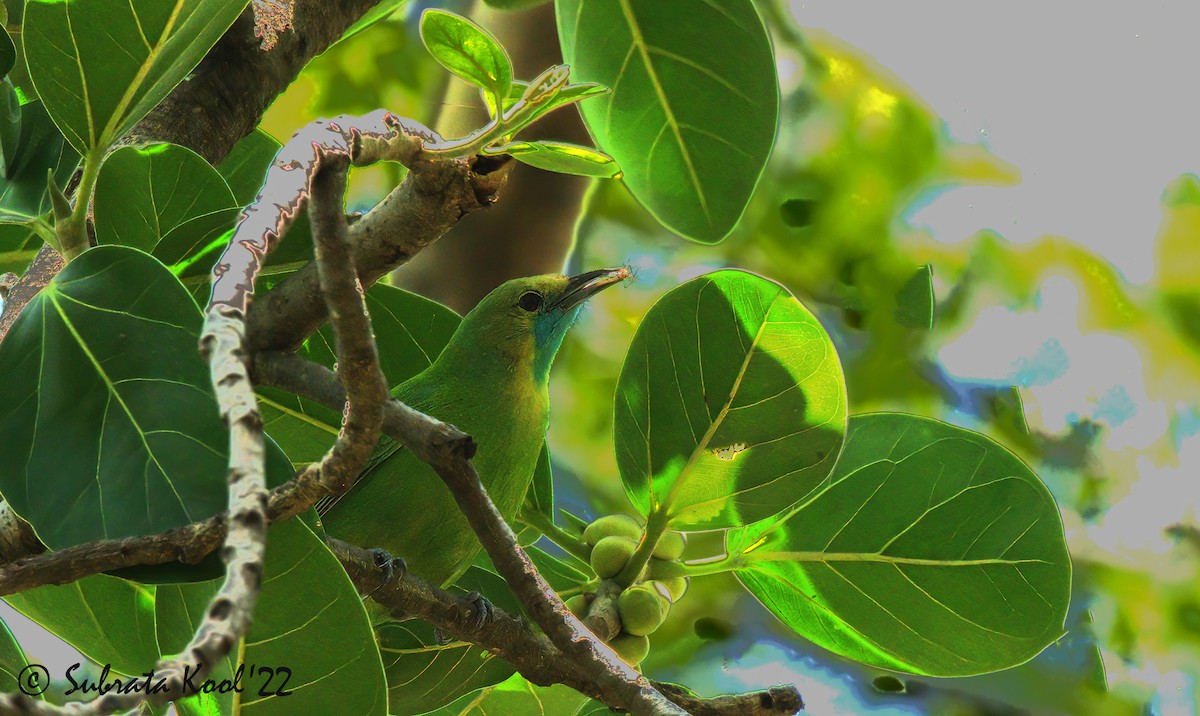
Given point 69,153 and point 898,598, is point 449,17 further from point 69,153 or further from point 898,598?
point 898,598

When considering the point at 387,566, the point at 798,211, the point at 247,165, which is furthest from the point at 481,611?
the point at 798,211

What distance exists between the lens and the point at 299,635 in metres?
0.72

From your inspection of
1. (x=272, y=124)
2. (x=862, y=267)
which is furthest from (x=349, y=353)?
(x=862, y=267)

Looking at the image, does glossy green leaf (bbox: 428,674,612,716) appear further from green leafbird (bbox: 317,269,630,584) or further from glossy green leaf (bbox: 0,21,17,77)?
glossy green leaf (bbox: 0,21,17,77)

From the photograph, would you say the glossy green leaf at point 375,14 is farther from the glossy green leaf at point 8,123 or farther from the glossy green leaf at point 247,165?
the glossy green leaf at point 8,123

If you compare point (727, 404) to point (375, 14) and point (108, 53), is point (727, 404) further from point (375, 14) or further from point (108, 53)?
point (375, 14)

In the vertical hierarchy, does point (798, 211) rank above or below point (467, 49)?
below

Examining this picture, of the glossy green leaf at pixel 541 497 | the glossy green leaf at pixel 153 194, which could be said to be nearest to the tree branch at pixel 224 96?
the glossy green leaf at pixel 153 194

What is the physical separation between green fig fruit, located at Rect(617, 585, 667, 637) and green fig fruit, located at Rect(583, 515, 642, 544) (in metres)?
0.12

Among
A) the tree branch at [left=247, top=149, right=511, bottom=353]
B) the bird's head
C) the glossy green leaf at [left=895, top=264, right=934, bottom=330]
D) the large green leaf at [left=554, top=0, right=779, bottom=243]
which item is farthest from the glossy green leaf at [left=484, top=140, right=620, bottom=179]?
the glossy green leaf at [left=895, top=264, right=934, bottom=330]

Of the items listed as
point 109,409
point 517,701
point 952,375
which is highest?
point 109,409

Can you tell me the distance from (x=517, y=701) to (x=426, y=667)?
239mm

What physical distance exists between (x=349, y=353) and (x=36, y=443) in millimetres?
275

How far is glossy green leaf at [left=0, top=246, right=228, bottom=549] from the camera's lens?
2.12ft
